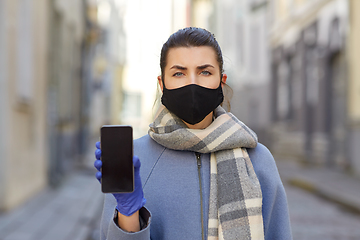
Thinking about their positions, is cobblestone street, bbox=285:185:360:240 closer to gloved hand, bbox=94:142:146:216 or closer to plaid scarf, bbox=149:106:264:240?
plaid scarf, bbox=149:106:264:240

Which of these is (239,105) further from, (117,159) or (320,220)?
(320,220)

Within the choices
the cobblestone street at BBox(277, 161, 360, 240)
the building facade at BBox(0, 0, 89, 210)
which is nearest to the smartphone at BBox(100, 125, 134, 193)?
the cobblestone street at BBox(277, 161, 360, 240)

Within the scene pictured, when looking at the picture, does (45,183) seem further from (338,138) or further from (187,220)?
(338,138)

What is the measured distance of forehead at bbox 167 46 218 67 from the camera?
1.63 metres

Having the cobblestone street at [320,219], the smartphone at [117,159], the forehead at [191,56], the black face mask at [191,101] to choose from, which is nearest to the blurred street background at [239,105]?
the cobblestone street at [320,219]

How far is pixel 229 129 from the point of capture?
164cm

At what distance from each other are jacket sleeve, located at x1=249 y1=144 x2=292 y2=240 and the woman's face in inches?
15.9

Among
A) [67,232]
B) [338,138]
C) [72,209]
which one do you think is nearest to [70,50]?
[72,209]

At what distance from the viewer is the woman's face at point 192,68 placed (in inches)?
64.4

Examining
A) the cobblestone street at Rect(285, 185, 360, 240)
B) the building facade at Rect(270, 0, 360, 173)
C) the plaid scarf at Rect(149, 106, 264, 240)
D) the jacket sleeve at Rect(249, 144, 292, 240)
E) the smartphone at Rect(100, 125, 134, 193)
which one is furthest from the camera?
Result: the building facade at Rect(270, 0, 360, 173)

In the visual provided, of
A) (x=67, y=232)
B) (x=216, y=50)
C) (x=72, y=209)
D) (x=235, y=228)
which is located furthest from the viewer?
(x=72, y=209)

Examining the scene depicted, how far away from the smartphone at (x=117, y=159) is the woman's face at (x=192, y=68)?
0.42 m

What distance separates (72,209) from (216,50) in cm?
574

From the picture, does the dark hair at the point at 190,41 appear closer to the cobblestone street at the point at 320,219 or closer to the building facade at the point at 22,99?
the cobblestone street at the point at 320,219
